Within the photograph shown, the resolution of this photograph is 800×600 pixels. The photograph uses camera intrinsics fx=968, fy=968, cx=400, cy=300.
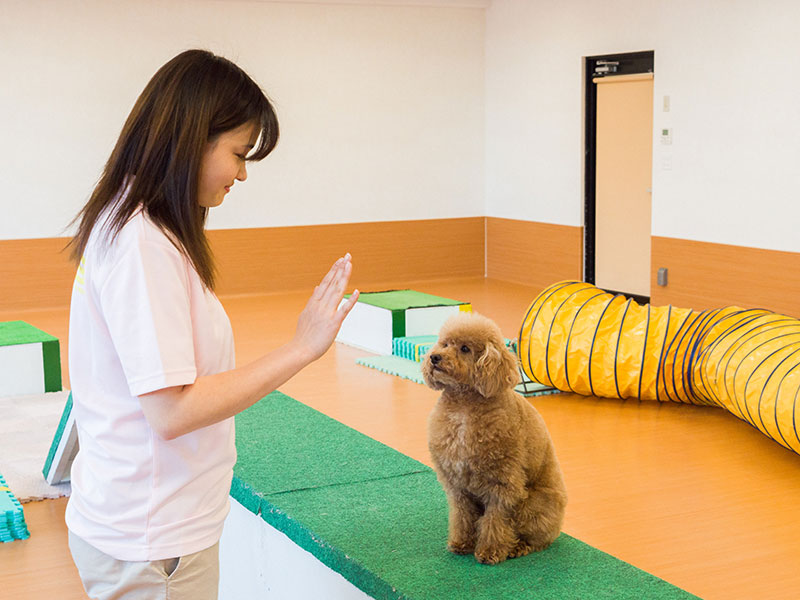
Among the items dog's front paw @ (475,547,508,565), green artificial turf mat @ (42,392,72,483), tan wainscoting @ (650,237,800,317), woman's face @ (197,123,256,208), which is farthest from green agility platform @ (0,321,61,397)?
tan wainscoting @ (650,237,800,317)

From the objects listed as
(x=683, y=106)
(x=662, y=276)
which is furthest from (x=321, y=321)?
(x=662, y=276)

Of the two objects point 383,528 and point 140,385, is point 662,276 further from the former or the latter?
point 140,385

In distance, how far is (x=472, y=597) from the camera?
239cm

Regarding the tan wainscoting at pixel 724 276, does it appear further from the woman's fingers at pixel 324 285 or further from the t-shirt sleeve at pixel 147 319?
the t-shirt sleeve at pixel 147 319

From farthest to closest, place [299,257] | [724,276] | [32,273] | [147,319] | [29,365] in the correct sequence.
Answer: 1. [299,257]
2. [32,273]
3. [724,276]
4. [29,365]
5. [147,319]

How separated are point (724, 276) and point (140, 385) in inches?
289

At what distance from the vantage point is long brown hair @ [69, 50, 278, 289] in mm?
1492

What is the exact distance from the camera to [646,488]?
4309mm

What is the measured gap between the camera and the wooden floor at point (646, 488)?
3.50m

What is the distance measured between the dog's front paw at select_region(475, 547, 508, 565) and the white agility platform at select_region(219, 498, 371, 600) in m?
0.32

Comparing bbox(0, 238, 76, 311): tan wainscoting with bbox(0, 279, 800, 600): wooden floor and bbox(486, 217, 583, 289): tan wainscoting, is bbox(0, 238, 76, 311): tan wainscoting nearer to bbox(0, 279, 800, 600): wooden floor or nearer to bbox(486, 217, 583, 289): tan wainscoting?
bbox(0, 279, 800, 600): wooden floor

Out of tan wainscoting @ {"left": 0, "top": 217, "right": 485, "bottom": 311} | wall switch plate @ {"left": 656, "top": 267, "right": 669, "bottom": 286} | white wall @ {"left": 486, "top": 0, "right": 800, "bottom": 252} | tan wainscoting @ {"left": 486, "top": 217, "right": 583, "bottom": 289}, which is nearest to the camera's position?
white wall @ {"left": 486, "top": 0, "right": 800, "bottom": 252}

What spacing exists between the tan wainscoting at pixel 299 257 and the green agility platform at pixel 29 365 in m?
3.58

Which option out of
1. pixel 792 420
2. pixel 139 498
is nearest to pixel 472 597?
pixel 139 498
